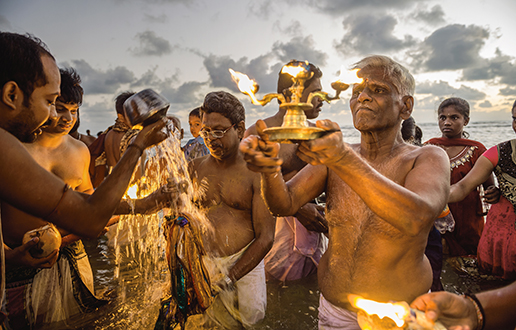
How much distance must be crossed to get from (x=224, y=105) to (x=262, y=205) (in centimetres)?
116

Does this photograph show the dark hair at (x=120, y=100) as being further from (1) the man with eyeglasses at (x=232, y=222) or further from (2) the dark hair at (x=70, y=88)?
(1) the man with eyeglasses at (x=232, y=222)

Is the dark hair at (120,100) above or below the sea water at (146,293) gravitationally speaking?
above

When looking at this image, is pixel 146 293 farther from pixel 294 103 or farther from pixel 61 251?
pixel 294 103

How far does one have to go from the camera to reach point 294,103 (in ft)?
4.62

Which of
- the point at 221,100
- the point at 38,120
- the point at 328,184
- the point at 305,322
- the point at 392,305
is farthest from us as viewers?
the point at 305,322

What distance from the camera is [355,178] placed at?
1652mm

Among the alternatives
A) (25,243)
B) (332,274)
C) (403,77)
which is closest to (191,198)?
(25,243)

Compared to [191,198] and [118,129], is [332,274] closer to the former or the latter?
[191,198]

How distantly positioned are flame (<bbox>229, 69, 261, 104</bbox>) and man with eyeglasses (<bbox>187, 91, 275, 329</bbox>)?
1600 millimetres

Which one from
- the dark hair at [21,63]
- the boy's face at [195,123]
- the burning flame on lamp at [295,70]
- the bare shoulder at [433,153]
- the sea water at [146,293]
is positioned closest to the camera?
the burning flame on lamp at [295,70]

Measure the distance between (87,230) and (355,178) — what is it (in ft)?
5.30

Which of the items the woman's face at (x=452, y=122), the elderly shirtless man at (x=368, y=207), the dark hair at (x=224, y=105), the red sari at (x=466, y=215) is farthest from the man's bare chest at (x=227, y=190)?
the woman's face at (x=452, y=122)

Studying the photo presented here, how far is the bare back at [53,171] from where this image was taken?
9.21ft

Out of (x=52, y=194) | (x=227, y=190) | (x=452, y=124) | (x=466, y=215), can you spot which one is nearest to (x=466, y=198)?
(x=466, y=215)
